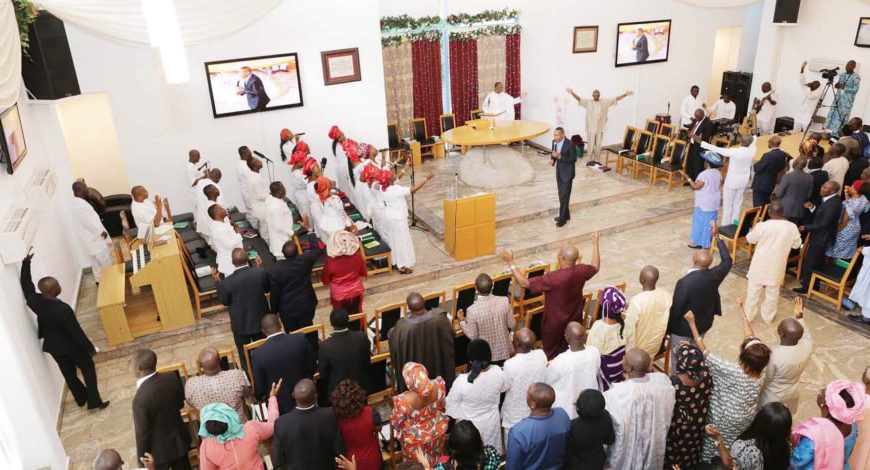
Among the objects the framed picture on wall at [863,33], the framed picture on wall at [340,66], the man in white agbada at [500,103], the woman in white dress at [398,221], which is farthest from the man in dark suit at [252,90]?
the framed picture on wall at [863,33]

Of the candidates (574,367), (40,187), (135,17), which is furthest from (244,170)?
(574,367)

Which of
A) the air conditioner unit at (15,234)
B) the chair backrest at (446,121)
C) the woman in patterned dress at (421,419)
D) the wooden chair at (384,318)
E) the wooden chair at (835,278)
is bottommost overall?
the wooden chair at (835,278)

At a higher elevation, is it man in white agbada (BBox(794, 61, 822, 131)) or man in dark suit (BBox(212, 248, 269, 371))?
man in white agbada (BBox(794, 61, 822, 131))

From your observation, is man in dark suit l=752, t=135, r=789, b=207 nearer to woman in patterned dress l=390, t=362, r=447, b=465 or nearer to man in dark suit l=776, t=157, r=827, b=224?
man in dark suit l=776, t=157, r=827, b=224

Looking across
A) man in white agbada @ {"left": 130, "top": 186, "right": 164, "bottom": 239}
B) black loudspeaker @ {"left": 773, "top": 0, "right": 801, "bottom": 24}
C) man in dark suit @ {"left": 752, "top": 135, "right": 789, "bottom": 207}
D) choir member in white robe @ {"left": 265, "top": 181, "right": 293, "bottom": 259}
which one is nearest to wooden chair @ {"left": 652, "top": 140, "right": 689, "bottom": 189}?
man in dark suit @ {"left": 752, "top": 135, "right": 789, "bottom": 207}

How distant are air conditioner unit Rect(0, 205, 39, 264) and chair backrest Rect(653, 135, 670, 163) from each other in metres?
10.0

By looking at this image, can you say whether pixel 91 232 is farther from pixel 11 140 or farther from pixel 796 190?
pixel 796 190

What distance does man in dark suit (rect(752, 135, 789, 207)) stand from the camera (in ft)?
27.9

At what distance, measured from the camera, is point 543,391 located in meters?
3.58

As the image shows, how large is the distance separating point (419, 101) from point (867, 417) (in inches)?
427

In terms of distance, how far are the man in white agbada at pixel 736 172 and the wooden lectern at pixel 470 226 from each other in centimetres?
320

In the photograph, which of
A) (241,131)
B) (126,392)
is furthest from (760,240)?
(241,131)

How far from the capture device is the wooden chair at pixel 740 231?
8008mm

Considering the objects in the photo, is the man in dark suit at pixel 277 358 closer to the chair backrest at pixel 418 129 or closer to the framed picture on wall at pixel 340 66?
the framed picture on wall at pixel 340 66
